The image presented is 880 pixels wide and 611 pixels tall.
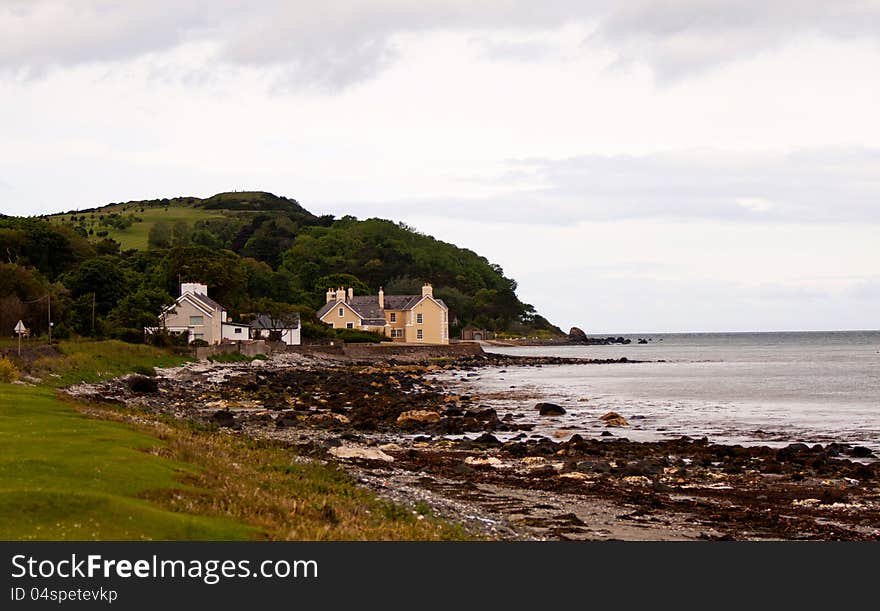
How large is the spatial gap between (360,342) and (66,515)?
10345cm

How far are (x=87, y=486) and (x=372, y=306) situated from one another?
370ft

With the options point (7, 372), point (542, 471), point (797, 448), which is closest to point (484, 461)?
point (542, 471)

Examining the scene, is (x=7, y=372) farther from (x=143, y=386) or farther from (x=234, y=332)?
(x=234, y=332)

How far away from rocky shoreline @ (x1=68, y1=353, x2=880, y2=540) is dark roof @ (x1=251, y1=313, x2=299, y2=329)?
182 feet

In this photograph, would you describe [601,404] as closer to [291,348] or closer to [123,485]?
[123,485]

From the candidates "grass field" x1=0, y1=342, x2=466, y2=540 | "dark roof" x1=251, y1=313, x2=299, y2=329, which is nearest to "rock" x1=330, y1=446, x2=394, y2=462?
"grass field" x1=0, y1=342, x2=466, y2=540

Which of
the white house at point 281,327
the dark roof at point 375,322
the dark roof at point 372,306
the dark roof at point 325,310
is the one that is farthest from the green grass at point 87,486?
the dark roof at point 372,306

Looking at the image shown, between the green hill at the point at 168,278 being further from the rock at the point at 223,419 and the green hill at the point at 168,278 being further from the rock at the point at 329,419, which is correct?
the rock at the point at 223,419

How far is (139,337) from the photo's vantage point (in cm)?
7319

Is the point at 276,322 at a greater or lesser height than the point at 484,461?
greater

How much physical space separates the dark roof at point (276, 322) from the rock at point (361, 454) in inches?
3067

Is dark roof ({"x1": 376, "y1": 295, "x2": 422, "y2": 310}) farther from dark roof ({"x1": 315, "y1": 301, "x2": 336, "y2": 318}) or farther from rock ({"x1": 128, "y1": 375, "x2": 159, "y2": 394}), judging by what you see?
rock ({"x1": 128, "y1": 375, "x2": 159, "y2": 394})

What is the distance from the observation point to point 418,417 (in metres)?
39.4

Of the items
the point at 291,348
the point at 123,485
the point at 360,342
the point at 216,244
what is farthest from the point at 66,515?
the point at 216,244
